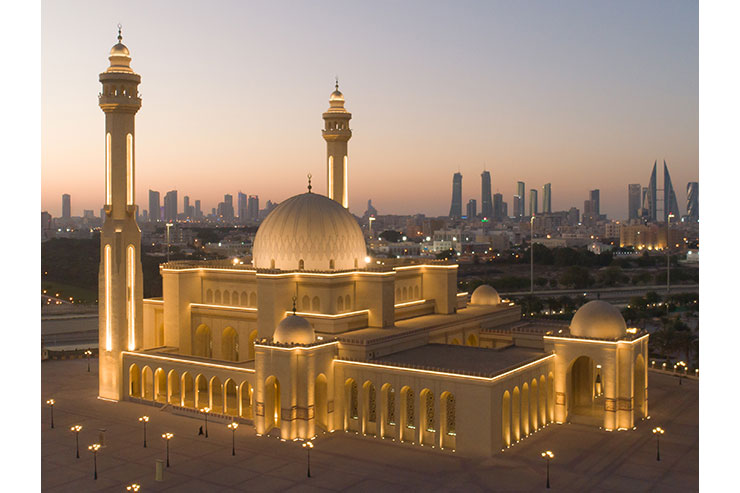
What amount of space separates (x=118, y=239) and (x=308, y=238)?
36.4 feet

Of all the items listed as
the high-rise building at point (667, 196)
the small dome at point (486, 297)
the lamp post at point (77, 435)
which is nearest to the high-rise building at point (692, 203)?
the high-rise building at point (667, 196)

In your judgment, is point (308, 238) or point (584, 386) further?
point (308, 238)

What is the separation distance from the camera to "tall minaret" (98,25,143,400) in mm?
43594

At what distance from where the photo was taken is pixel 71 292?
10038 cm

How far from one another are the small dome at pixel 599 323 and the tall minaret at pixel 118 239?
25.4 meters

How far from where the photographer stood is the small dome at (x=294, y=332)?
36469 millimetres

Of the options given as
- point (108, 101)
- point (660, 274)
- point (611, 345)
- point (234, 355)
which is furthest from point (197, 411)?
point (660, 274)

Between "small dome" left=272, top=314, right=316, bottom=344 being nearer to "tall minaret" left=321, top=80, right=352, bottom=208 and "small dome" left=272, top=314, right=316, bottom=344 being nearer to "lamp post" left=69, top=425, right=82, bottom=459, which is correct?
"lamp post" left=69, top=425, right=82, bottom=459

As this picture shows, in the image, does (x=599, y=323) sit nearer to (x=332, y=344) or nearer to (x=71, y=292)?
(x=332, y=344)

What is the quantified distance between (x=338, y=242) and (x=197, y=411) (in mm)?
12712

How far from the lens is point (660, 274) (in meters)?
118

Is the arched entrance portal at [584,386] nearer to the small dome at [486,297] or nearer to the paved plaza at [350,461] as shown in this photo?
the paved plaza at [350,461]

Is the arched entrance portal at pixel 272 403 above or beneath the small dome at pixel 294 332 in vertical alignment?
beneath

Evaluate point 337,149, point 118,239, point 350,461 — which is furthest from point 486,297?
point 118,239
